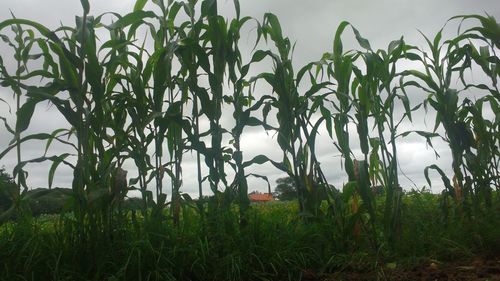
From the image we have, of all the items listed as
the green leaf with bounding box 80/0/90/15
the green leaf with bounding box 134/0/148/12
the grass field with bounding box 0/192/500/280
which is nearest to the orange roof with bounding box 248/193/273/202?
the grass field with bounding box 0/192/500/280

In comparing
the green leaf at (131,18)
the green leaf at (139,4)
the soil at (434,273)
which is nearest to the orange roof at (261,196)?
the soil at (434,273)

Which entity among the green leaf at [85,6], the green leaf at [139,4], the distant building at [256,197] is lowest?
the distant building at [256,197]

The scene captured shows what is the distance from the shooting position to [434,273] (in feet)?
8.77

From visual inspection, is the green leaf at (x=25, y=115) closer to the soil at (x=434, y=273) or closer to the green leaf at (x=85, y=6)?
the green leaf at (x=85, y=6)

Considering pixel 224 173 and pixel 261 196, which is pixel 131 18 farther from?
pixel 261 196

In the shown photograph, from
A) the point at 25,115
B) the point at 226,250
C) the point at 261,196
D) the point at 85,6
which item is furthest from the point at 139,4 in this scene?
the point at 261,196

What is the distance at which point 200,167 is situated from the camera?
3.17m

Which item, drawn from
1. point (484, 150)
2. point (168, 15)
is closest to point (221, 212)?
point (168, 15)

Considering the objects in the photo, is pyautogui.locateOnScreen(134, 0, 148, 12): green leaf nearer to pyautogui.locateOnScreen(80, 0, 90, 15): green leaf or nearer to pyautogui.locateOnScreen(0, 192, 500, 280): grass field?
pyautogui.locateOnScreen(80, 0, 90, 15): green leaf

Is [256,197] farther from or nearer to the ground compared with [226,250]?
farther from the ground

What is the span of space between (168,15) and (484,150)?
100 inches

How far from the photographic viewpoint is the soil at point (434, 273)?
102 inches

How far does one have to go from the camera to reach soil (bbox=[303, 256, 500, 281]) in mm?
2594

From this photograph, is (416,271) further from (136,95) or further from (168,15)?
(168,15)
